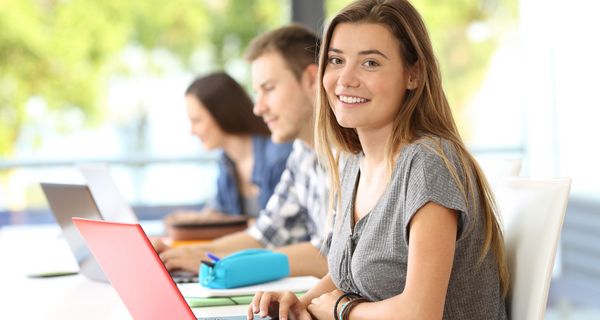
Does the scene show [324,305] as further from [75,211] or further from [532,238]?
[75,211]

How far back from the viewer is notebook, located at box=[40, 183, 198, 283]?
184cm

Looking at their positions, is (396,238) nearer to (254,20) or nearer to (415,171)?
(415,171)

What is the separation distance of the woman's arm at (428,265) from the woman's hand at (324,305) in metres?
0.17

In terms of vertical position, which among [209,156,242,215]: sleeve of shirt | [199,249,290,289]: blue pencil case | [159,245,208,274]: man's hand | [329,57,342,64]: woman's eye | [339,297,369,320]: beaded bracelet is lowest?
[209,156,242,215]: sleeve of shirt

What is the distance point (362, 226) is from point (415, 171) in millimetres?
177

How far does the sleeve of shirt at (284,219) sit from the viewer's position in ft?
7.99

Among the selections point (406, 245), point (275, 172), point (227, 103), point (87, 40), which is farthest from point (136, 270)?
point (87, 40)

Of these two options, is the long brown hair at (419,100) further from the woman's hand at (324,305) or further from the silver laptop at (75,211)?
the silver laptop at (75,211)

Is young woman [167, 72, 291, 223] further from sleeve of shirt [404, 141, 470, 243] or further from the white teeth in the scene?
sleeve of shirt [404, 141, 470, 243]

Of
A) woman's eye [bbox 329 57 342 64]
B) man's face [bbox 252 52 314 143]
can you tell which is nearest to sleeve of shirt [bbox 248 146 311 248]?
man's face [bbox 252 52 314 143]

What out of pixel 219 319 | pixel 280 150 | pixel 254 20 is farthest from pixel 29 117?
pixel 219 319

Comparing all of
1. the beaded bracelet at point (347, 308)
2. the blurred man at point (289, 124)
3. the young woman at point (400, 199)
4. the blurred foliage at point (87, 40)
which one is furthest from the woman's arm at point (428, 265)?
the blurred foliage at point (87, 40)

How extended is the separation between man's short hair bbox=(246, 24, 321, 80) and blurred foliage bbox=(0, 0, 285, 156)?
8.32 ft

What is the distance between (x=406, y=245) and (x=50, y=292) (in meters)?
0.86
